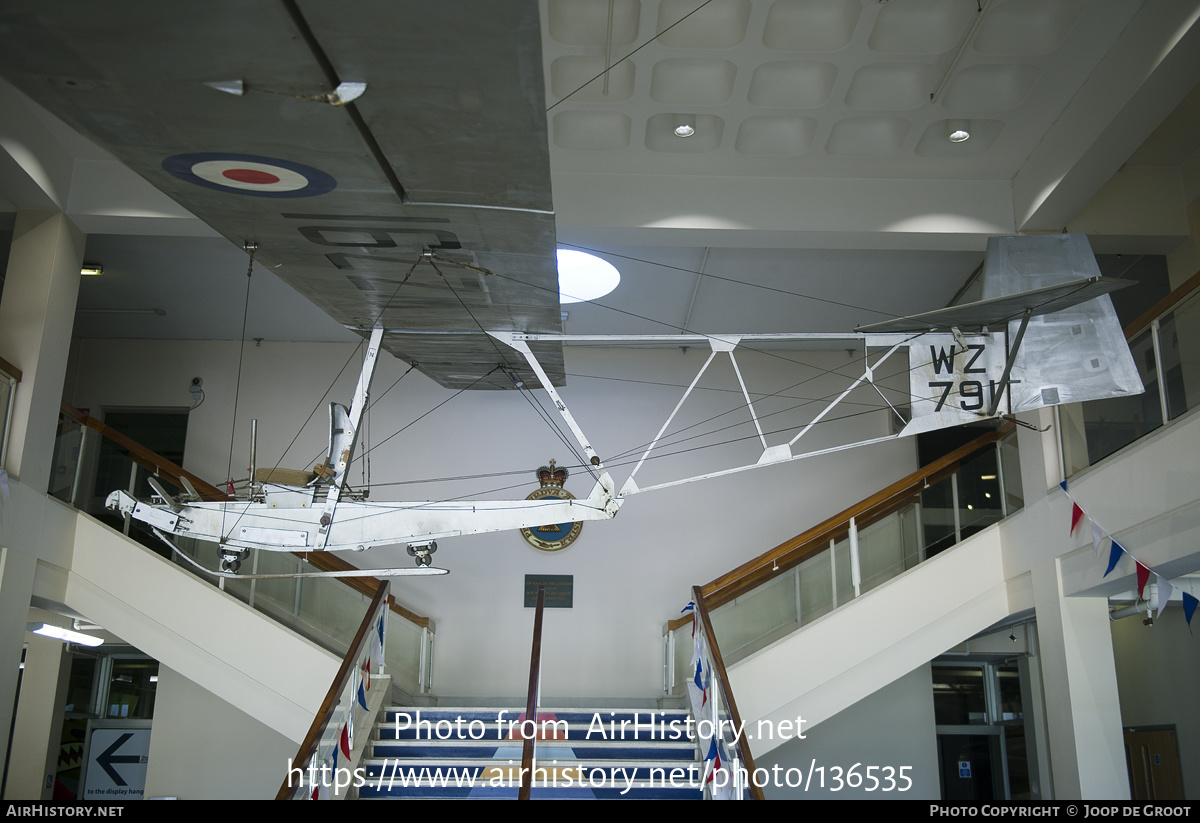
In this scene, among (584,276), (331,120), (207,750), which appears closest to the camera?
(331,120)

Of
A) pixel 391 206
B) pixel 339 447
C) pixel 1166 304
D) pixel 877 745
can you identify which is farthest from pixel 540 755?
pixel 1166 304

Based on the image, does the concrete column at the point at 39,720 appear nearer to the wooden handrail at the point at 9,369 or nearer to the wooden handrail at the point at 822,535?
the wooden handrail at the point at 9,369

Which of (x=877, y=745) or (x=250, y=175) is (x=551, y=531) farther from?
(x=250, y=175)

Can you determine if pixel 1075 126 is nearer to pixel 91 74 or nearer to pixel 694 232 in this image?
pixel 694 232

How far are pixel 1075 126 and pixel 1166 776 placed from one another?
671 centimetres

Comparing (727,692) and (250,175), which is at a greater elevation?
(250,175)

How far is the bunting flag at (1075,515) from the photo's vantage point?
20.5 feet

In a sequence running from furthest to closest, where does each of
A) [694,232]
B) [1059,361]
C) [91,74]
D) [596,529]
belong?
[596,529]
[694,232]
[1059,361]
[91,74]

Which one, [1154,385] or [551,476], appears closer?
[1154,385]

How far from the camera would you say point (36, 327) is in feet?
22.2

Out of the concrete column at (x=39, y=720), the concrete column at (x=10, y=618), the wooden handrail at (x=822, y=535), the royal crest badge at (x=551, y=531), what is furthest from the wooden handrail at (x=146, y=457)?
the wooden handrail at (x=822, y=535)

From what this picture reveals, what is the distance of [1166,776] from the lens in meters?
9.05

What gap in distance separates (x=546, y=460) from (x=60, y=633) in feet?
15.9
